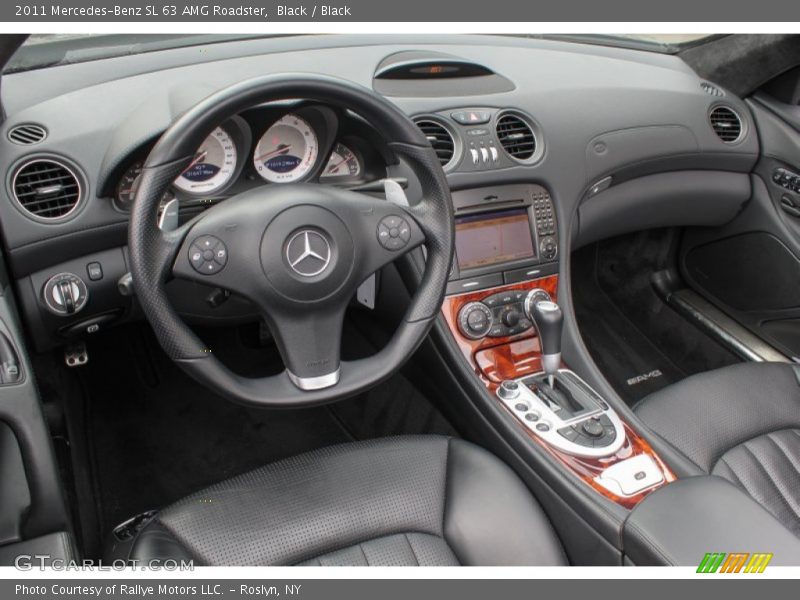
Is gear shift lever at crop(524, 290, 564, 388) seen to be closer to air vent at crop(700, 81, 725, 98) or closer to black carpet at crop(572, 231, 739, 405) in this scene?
black carpet at crop(572, 231, 739, 405)

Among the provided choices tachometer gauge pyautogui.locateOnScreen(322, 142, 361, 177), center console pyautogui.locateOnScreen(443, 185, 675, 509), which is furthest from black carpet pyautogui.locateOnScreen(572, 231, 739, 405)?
tachometer gauge pyautogui.locateOnScreen(322, 142, 361, 177)

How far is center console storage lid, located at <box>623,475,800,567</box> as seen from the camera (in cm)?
113

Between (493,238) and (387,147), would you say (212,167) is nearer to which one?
(387,147)

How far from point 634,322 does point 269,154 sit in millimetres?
1564

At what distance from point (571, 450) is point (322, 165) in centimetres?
73

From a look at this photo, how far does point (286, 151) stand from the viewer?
1407mm

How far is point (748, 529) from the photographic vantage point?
115 cm

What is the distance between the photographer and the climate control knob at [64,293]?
138 centimetres

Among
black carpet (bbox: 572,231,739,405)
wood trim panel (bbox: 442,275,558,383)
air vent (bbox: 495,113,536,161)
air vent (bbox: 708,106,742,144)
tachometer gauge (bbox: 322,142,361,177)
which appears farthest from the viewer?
black carpet (bbox: 572,231,739,405)

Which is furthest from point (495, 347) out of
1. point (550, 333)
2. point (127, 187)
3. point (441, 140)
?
point (127, 187)

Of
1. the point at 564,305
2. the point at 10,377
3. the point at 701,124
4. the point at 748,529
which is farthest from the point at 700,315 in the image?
the point at 10,377

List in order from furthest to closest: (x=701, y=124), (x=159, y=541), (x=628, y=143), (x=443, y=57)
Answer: (x=701, y=124)
(x=628, y=143)
(x=443, y=57)
(x=159, y=541)

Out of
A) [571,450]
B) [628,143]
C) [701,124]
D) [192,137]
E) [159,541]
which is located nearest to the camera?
[192,137]

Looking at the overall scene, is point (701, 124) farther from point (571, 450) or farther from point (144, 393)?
point (144, 393)
